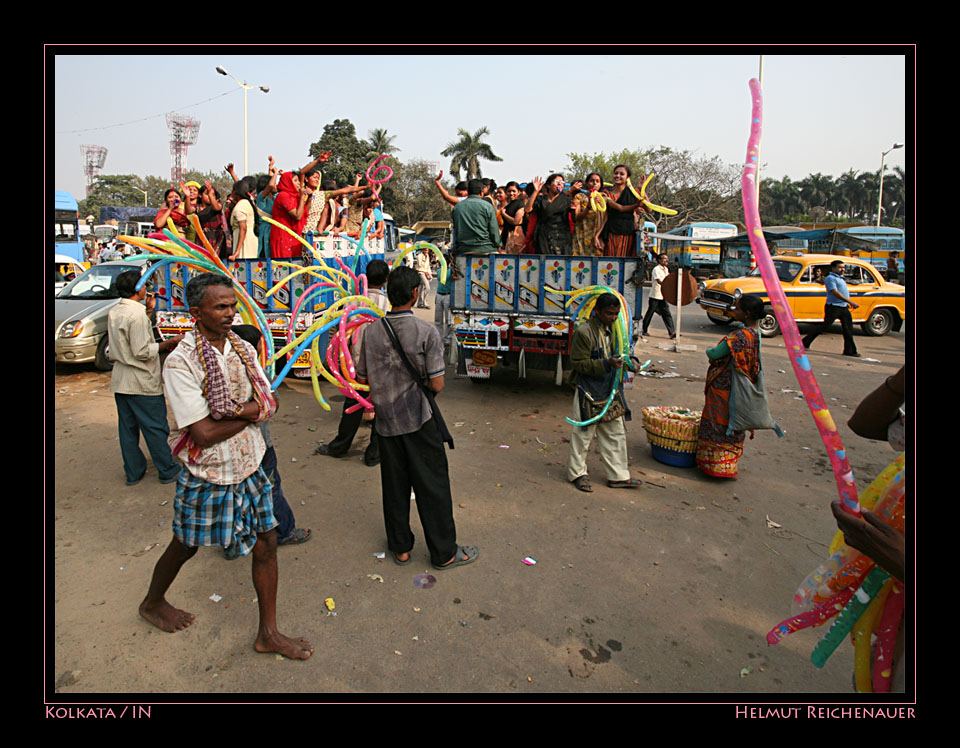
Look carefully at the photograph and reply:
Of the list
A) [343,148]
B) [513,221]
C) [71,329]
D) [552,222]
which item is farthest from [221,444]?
[343,148]

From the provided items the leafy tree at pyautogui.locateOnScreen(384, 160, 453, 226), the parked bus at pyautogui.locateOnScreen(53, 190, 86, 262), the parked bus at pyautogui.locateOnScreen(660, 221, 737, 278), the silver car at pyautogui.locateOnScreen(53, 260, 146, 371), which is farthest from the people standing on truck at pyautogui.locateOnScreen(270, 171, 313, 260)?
the leafy tree at pyautogui.locateOnScreen(384, 160, 453, 226)

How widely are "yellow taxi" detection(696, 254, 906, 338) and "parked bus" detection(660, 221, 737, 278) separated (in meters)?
14.3

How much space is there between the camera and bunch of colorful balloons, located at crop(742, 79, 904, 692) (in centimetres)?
193

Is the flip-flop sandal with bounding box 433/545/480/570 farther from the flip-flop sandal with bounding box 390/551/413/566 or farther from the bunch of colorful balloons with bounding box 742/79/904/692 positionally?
the bunch of colorful balloons with bounding box 742/79/904/692

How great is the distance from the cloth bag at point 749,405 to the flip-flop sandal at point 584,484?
1.31 m

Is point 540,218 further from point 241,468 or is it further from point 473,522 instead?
point 241,468

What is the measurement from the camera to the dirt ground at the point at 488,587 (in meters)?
2.78

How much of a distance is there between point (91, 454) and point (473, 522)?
3.82 metres

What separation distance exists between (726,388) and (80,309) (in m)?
9.41

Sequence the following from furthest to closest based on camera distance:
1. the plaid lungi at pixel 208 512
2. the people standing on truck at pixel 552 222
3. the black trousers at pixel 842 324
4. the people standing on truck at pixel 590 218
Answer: the black trousers at pixel 842 324, the people standing on truck at pixel 552 222, the people standing on truck at pixel 590 218, the plaid lungi at pixel 208 512

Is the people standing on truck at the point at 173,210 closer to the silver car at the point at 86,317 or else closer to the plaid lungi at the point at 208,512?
the silver car at the point at 86,317

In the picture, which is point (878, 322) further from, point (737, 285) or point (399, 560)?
point (399, 560)

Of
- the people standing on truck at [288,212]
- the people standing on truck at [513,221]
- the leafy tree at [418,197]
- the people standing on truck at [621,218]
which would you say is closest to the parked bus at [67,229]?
the people standing on truck at [288,212]

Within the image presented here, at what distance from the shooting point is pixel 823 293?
43.9ft
